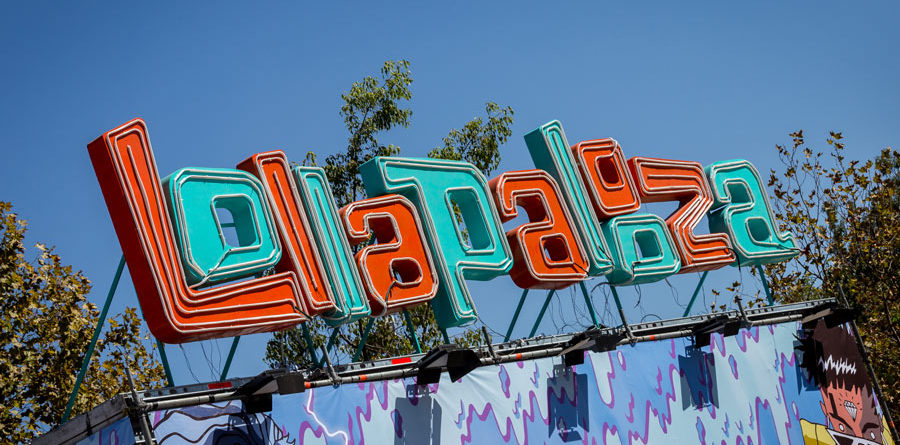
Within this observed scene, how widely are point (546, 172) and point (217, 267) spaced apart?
6.35 m

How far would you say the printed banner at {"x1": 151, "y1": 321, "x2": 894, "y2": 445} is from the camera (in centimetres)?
1069

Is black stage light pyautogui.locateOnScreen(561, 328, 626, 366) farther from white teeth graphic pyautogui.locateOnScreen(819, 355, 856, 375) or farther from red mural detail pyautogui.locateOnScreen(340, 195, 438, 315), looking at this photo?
white teeth graphic pyautogui.locateOnScreen(819, 355, 856, 375)

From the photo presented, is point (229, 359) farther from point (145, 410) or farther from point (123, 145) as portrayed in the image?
point (123, 145)

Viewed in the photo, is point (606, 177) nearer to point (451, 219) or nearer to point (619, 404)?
point (451, 219)

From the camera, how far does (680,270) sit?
A: 16.5 m

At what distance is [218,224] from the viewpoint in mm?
11250

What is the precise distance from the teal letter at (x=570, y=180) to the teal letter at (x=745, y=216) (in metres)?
3.47

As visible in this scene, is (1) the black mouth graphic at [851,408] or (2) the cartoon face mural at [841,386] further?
(1) the black mouth graphic at [851,408]

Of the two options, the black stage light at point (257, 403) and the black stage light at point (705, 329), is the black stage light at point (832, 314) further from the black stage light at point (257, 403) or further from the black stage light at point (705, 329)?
the black stage light at point (257, 403)

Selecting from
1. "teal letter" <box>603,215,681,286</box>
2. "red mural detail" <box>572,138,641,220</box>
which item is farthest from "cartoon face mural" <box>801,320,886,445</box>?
"red mural detail" <box>572,138,641,220</box>

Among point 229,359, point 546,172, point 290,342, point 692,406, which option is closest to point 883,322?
point 692,406

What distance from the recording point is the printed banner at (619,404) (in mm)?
10688

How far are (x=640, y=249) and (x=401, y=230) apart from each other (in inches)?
205

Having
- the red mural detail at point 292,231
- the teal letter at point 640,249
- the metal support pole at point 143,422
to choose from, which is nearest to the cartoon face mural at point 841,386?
the teal letter at point 640,249
